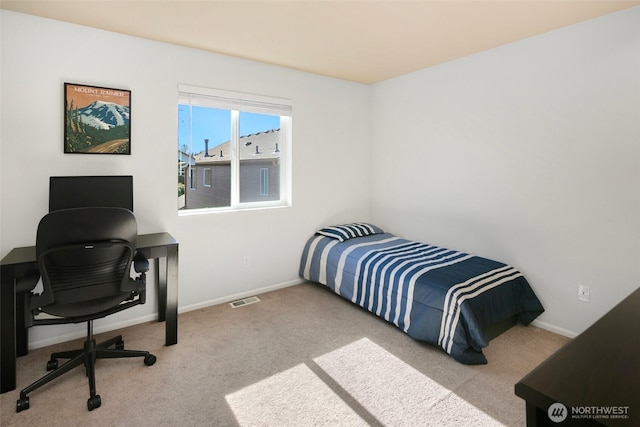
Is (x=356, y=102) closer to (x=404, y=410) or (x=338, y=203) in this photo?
(x=338, y=203)

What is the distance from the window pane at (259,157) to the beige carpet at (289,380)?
1.43 m

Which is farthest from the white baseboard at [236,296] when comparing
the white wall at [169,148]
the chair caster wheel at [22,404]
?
the chair caster wheel at [22,404]

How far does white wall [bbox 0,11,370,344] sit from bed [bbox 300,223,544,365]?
25.3 inches

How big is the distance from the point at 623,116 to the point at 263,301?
333 centimetres

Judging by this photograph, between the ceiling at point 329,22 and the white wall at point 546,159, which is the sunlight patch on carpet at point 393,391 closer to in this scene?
the white wall at point 546,159

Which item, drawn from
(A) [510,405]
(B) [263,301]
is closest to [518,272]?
(A) [510,405]

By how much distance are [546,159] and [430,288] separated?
1.47m

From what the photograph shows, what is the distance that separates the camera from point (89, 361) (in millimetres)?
2031

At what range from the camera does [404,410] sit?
1.87 metres

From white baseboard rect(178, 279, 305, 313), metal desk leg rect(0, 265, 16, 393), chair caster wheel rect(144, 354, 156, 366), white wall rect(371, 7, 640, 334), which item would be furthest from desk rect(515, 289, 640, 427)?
white baseboard rect(178, 279, 305, 313)

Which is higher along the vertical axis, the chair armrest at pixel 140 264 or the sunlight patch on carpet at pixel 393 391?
the chair armrest at pixel 140 264

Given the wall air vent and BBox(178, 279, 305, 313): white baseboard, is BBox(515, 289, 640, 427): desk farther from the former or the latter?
BBox(178, 279, 305, 313): white baseboard

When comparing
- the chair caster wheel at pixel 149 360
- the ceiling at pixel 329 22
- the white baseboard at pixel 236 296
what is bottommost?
the chair caster wheel at pixel 149 360

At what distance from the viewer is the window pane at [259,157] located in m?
3.56
